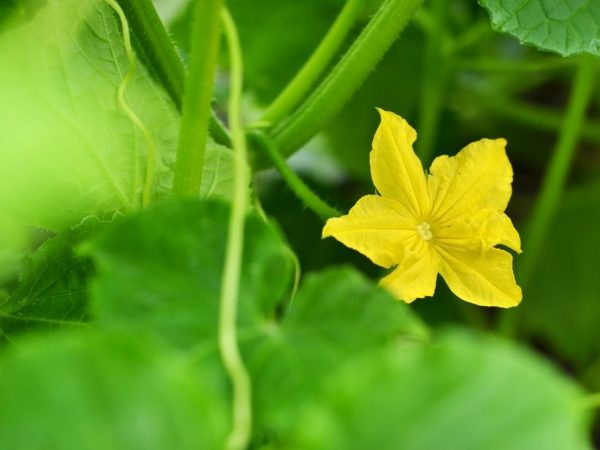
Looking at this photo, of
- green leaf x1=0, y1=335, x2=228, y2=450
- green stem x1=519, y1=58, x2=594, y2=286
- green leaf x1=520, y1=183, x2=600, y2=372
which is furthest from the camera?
green leaf x1=520, y1=183, x2=600, y2=372

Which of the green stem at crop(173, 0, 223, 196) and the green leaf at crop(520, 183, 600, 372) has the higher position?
the green stem at crop(173, 0, 223, 196)

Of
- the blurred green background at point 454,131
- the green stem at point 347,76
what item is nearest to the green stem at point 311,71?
the green stem at point 347,76

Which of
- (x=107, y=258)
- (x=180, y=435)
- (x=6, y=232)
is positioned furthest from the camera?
(x=6, y=232)

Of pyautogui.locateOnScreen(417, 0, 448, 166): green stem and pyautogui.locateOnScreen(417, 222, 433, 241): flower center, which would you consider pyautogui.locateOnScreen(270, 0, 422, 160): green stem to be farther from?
pyautogui.locateOnScreen(417, 0, 448, 166): green stem

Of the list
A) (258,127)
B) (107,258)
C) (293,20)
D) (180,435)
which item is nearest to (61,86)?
(258,127)

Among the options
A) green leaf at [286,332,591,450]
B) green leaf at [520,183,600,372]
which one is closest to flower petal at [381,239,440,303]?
green leaf at [286,332,591,450]

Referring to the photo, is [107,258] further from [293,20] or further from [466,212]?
[293,20]
